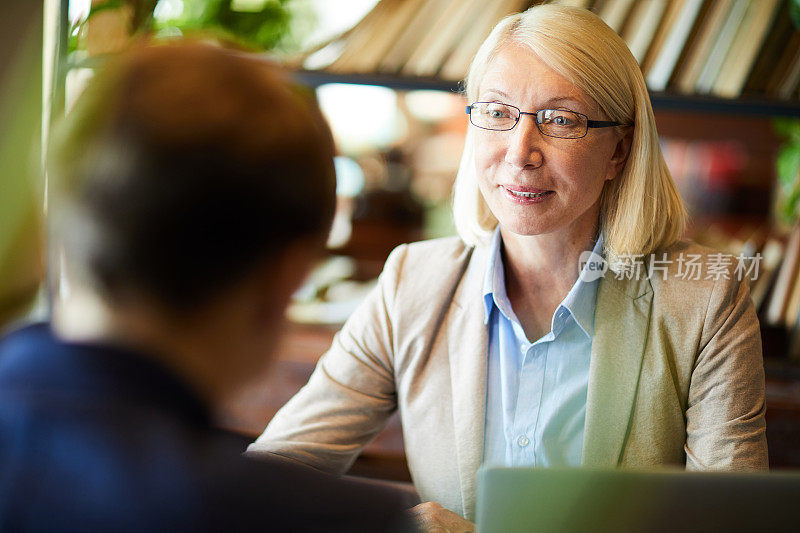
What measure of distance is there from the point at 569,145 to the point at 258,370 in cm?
76

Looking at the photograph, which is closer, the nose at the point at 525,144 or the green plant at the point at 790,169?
the nose at the point at 525,144

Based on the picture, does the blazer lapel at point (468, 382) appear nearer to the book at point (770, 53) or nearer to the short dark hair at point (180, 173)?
the short dark hair at point (180, 173)

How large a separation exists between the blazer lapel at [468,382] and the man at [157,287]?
0.67 meters

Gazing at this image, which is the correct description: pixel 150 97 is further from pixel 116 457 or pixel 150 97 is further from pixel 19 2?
pixel 19 2

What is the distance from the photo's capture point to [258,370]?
0.68 meters

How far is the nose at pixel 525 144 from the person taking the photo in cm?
122

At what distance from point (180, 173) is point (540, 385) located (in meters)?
0.87

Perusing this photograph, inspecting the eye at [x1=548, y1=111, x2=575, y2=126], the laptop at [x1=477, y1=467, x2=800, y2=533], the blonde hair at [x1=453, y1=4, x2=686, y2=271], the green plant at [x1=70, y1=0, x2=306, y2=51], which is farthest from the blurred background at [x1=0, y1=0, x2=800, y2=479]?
the laptop at [x1=477, y1=467, x2=800, y2=533]

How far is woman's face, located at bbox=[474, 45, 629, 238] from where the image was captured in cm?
121

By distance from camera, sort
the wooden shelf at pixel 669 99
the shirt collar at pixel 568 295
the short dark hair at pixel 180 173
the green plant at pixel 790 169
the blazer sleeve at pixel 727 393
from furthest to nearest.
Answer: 1. the green plant at pixel 790 169
2. the wooden shelf at pixel 669 99
3. the shirt collar at pixel 568 295
4. the blazer sleeve at pixel 727 393
5. the short dark hair at pixel 180 173

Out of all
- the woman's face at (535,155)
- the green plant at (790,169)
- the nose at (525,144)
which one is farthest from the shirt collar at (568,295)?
the green plant at (790,169)

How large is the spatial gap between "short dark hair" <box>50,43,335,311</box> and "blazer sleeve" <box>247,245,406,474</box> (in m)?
0.74

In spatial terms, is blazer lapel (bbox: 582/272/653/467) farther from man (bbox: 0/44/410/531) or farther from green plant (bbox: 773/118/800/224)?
green plant (bbox: 773/118/800/224)

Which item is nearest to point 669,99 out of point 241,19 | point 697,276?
point 697,276
